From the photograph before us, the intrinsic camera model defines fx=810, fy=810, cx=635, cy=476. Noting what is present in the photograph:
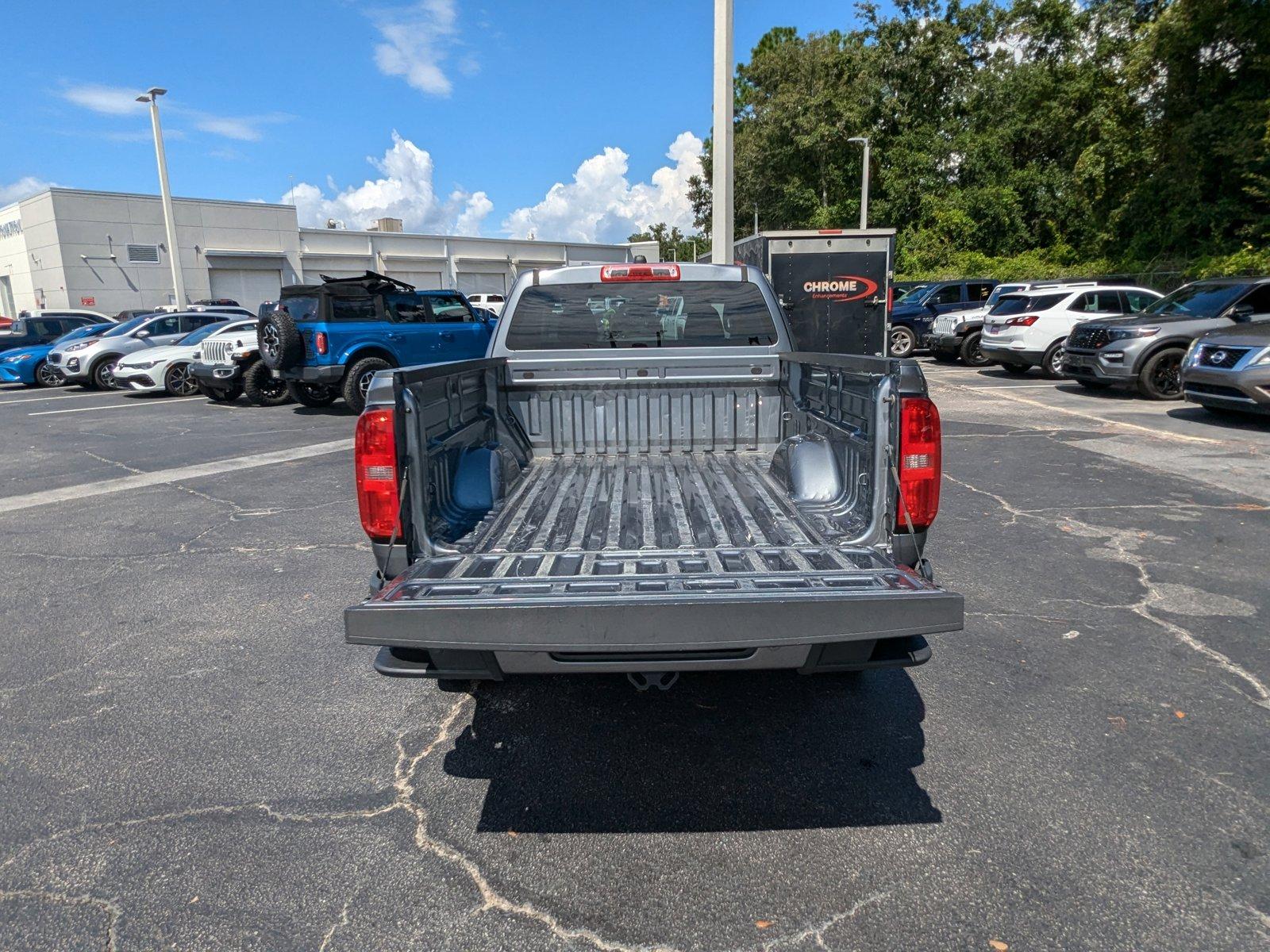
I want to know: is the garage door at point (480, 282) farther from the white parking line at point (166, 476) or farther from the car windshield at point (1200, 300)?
the car windshield at point (1200, 300)

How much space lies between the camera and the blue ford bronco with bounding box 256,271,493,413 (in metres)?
12.5

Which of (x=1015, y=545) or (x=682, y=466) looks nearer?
(x=682, y=466)

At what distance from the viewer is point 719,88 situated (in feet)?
41.8

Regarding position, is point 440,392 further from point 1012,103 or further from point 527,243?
point 527,243

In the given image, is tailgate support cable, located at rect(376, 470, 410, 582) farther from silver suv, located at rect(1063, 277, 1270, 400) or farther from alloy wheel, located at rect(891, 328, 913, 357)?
alloy wheel, located at rect(891, 328, 913, 357)

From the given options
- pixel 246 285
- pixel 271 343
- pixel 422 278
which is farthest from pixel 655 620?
pixel 422 278

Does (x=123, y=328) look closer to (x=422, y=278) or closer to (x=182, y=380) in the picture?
(x=182, y=380)

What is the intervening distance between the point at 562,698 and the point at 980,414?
972 cm

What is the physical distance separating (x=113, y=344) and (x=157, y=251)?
80.7 feet

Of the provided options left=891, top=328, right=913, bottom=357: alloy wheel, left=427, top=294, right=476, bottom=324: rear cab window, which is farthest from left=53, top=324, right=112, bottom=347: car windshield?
left=891, top=328, right=913, bottom=357: alloy wheel

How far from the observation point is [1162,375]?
12.3 metres

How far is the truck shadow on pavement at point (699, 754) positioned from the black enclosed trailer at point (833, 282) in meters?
11.6

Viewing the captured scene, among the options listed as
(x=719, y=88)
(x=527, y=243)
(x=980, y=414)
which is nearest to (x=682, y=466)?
(x=980, y=414)

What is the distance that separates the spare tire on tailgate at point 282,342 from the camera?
40.5 feet
